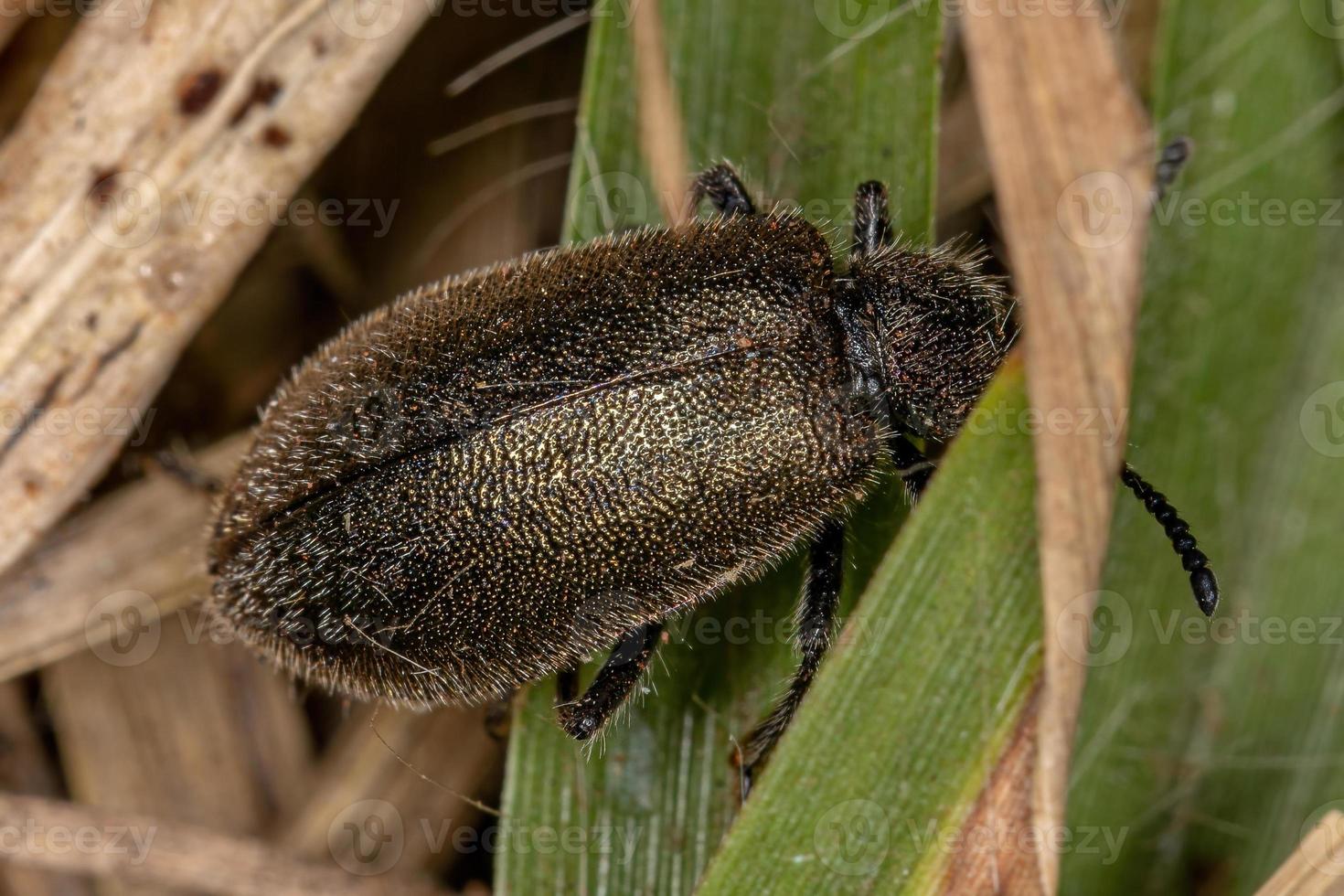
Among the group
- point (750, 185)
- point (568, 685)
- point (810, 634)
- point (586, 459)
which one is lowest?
point (568, 685)

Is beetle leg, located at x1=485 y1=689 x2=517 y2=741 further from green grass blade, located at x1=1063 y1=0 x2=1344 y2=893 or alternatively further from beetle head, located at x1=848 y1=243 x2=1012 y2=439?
green grass blade, located at x1=1063 y1=0 x2=1344 y2=893

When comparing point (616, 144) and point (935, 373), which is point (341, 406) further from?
point (935, 373)

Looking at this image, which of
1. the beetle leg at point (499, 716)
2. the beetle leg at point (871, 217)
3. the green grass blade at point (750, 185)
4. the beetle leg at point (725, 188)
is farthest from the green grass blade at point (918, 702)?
the beetle leg at point (725, 188)

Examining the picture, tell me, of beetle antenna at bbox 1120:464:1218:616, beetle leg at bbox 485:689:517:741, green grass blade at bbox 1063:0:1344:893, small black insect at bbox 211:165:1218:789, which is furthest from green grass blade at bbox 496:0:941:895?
green grass blade at bbox 1063:0:1344:893

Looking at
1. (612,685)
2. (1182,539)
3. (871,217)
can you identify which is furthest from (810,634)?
(871,217)

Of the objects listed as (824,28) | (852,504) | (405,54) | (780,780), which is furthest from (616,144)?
(780,780)

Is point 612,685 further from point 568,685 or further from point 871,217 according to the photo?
point 871,217
